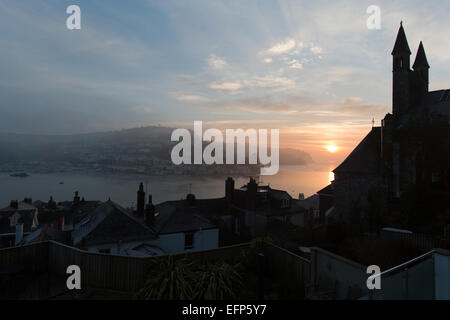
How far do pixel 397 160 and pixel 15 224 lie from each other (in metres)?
36.8

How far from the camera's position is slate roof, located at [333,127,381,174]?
2566 cm

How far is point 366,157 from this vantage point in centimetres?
2652

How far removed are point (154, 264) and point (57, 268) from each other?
14.5 ft

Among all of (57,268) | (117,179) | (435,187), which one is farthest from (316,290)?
(117,179)

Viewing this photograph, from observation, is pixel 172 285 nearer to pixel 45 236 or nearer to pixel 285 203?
pixel 45 236

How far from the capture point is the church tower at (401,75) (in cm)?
3153

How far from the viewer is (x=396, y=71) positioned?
106ft

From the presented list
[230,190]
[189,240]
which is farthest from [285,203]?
[189,240]

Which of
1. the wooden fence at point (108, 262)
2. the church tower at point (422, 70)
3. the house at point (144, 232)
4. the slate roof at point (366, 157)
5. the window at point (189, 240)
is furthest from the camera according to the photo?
the church tower at point (422, 70)

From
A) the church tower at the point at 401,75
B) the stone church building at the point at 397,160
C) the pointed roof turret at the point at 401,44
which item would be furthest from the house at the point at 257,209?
the pointed roof turret at the point at 401,44

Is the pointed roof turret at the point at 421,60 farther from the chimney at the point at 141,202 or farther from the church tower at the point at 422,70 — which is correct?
the chimney at the point at 141,202

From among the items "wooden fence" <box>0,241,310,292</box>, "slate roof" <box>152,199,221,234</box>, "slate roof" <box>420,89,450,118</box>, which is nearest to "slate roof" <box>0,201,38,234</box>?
"slate roof" <box>152,199,221,234</box>

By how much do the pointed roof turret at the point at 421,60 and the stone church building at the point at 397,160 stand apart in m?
4.97

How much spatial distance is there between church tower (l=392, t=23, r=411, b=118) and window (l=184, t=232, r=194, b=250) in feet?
87.8
